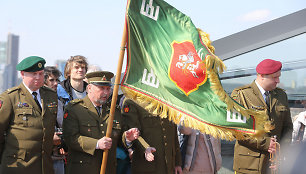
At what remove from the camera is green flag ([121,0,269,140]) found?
13.9ft

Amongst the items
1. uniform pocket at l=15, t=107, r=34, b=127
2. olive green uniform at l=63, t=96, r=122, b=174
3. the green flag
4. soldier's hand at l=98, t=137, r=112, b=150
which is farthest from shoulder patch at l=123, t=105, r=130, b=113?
uniform pocket at l=15, t=107, r=34, b=127

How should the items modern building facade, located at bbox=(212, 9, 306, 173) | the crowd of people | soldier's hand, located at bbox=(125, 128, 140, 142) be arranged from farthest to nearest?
modern building facade, located at bbox=(212, 9, 306, 173) → soldier's hand, located at bbox=(125, 128, 140, 142) → the crowd of people

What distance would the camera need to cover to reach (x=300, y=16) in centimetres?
849

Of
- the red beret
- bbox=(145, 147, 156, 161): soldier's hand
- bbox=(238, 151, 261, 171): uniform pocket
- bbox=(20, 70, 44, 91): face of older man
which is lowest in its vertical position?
bbox=(238, 151, 261, 171): uniform pocket

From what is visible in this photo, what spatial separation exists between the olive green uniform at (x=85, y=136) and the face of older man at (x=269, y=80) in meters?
2.05

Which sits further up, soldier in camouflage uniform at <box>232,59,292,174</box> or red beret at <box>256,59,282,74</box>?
red beret at <box>256,59,282,74</box>

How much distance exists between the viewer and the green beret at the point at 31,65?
4.40 metres

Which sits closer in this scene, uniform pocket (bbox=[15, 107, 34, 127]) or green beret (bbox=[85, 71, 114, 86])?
uniform pocket (bbox=[15, 107, 34, 127])

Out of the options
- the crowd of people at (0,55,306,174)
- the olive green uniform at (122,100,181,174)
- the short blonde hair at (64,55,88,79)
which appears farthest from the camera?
the short blonde hair at (64,55,88,79)

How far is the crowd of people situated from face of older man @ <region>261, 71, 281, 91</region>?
1cm

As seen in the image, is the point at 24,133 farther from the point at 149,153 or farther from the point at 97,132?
the point at 149,153

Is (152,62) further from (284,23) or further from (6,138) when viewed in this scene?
(284,23)

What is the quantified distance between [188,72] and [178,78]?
0.39 feet

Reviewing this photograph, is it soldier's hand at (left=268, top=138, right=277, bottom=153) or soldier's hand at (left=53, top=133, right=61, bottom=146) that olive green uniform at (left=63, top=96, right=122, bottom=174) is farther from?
soldier's hand at (left=268, top=138, right=277, bottom=153)
